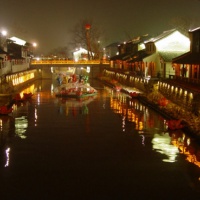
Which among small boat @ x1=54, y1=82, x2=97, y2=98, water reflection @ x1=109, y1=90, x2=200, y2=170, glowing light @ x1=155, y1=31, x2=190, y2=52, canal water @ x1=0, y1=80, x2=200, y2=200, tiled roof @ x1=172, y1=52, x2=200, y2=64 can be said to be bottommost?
canal water @ x1=0, y1=80, x2=200, y2=200

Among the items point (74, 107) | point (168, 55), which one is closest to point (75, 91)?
point (74, 107)

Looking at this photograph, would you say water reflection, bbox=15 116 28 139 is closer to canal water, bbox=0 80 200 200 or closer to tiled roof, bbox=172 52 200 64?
canal water, bbox=0 80 200 200

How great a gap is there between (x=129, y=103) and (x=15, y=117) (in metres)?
14.1

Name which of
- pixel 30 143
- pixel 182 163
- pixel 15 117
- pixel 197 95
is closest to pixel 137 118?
pixel 197 95

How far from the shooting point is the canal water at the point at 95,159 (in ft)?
49.3

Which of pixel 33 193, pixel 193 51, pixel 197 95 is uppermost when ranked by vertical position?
pixel 193 51

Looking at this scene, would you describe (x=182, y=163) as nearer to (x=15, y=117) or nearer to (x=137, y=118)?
(x=137, y=118)

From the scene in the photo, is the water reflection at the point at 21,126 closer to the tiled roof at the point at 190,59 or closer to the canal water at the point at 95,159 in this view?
the canal water at the point at 95,159

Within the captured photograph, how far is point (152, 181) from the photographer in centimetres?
1606

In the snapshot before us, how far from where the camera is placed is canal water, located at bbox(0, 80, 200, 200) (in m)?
15.0

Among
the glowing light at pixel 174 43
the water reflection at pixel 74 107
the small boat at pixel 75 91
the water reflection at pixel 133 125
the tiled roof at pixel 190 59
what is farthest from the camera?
the glowing light at pixel 174 43

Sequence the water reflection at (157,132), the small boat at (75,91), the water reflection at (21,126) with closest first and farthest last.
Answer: the water reflection at (157,132)
the water reflection at (21,126)
the small boat at (75,91)

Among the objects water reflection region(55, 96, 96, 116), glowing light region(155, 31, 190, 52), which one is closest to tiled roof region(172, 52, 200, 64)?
water reflection region(55, 96, 96, 116)

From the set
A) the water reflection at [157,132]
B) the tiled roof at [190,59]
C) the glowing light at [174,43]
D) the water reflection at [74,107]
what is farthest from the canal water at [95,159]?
the glowing light at [174,43]
